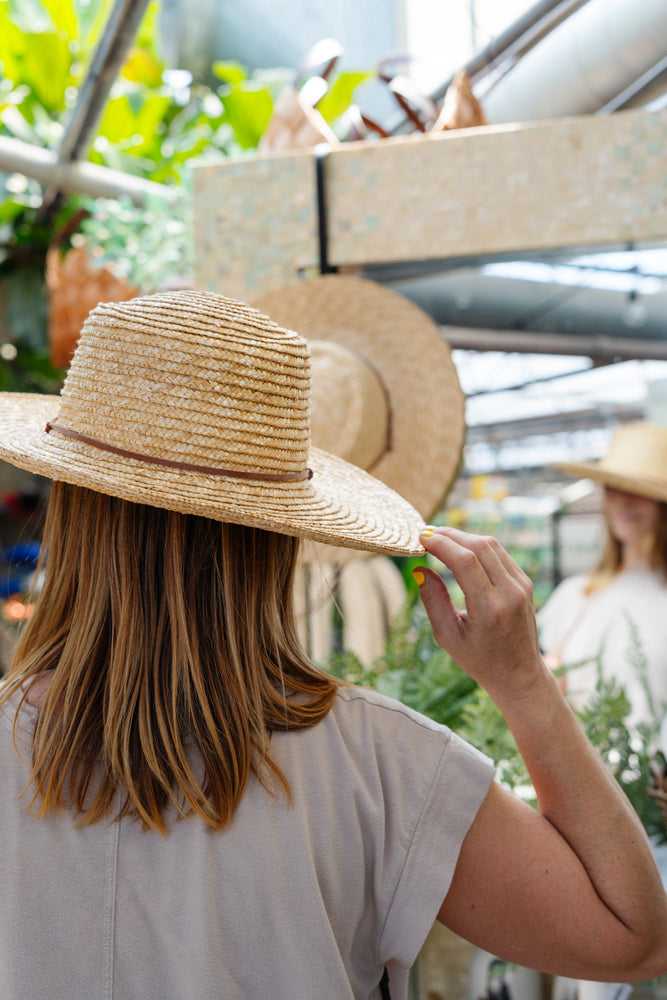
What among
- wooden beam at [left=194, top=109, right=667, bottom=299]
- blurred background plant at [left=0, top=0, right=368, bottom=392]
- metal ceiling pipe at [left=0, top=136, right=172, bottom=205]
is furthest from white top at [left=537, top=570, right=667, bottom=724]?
blurred background plant at [left=0, top=0, right=368, bottom=392]

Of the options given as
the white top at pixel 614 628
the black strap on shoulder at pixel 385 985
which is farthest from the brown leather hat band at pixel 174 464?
the white top at pixel 614 628

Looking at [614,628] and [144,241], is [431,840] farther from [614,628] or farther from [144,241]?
[144,241]

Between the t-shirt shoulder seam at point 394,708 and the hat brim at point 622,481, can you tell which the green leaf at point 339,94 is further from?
the t-shirt shoulder seam at point 394,708

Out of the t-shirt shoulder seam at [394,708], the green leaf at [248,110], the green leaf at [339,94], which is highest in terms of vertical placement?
the green leaf at [339,94]

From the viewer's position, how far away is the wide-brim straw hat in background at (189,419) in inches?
33.1

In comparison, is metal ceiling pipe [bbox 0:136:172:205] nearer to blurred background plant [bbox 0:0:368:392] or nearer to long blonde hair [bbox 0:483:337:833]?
blurred background plant [bbox 0:0:368:392]

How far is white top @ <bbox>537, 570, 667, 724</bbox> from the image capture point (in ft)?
7.87

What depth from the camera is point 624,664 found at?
2441mm

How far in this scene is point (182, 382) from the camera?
2.82ft

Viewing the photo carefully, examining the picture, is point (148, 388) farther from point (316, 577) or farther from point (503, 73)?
point (503, 73)

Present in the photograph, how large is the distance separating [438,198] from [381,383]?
1.29ft

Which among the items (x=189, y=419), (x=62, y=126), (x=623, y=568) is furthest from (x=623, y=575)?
(x=62, y=126)

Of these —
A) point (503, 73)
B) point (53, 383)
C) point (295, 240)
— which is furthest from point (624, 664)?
point (53, 383)

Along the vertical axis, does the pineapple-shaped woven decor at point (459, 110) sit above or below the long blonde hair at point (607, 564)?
above
